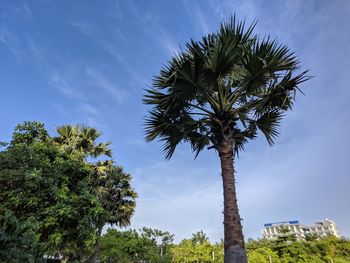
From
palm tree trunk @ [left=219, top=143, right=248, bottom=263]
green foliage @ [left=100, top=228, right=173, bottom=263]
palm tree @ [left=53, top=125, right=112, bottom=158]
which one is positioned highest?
palm tree @ [left=53, top=125, right=112, bottom=158]

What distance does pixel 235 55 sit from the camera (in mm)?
5762

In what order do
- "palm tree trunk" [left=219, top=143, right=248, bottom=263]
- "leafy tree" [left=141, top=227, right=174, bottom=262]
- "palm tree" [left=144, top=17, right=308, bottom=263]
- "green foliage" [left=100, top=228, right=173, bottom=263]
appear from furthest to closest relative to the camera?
"leafy tree" [left=141, top=227, right=174, bottom=262] < "green foliage" [left=100, top=228, right=173, bottom=263] < "palm tree" [left=144, top=17, right=308, bottom=263] < "palm tree trunk" [left=219, top=143, right=248, bottom=263]

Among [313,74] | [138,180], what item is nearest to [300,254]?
[138,180]

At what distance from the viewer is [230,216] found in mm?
4809

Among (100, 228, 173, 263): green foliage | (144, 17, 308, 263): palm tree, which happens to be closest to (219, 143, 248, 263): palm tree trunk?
(144, 17, 308, 263): palm tree

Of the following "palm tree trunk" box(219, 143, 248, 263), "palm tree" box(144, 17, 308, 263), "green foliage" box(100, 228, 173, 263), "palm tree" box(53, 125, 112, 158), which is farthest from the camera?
"green foliage" box(100, 228, 173, 263)

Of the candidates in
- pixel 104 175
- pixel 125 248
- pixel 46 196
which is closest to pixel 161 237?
pixel 125 248

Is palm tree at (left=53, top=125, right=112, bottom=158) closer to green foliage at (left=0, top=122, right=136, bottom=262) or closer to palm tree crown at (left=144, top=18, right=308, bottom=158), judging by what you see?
green foliage at (left=0, top=122, right=136, bottom=262)

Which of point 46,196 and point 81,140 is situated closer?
point 46,196

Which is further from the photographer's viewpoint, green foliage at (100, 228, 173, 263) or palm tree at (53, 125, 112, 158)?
green foliage at (100, 228, 173, 263)

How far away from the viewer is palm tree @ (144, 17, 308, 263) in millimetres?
5727

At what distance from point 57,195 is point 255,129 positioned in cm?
629

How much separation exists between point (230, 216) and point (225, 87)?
3379 mm

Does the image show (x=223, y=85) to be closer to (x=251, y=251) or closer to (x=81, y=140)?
(x=81, y=140)
